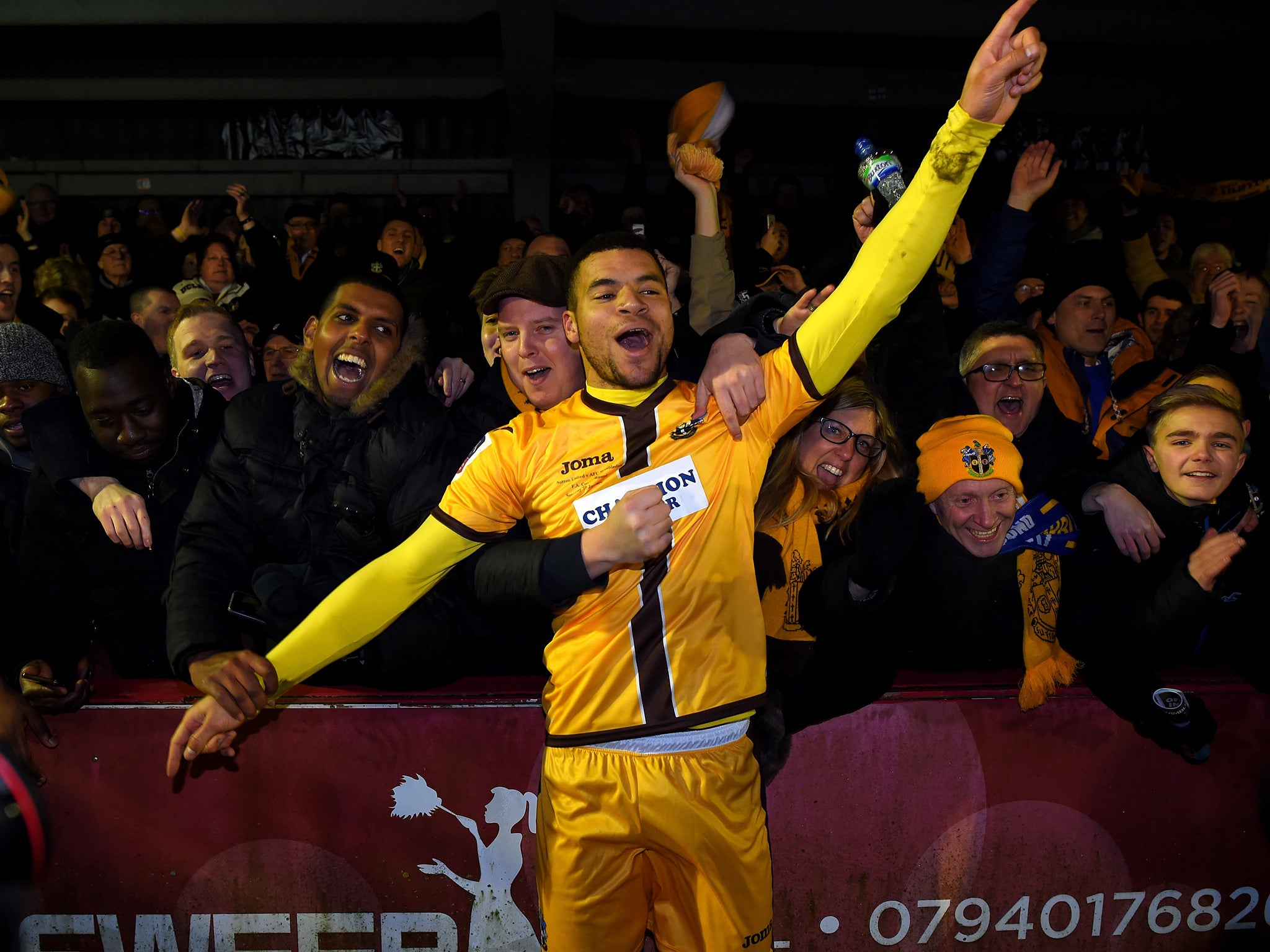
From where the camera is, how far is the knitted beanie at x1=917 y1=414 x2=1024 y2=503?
10.5 feet

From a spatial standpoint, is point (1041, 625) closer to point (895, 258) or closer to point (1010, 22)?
point (895, 258)

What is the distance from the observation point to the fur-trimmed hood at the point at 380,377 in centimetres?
338

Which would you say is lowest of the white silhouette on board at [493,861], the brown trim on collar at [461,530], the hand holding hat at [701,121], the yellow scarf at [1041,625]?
the white silhouette on board at [493,861]

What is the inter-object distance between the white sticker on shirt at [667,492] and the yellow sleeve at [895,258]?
1.36 feet

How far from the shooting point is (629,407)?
8.81 ft

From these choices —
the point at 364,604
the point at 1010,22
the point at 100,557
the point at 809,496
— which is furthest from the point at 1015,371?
the point at 100,557

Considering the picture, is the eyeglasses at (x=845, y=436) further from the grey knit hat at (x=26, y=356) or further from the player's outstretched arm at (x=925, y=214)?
the grey knit hat at (x=26, y=356)

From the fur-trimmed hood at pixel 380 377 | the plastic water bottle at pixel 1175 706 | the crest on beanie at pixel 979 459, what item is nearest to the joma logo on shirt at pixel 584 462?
the fur-trimmed hood at pixel 380 377

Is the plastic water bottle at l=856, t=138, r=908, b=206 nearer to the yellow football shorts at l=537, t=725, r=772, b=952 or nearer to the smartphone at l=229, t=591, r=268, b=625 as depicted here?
the yellow football shorts at l=537, t=725, r=772, b=952

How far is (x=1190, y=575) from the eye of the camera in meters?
2.86

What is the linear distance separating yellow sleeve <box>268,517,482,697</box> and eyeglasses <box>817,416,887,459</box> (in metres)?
1.32

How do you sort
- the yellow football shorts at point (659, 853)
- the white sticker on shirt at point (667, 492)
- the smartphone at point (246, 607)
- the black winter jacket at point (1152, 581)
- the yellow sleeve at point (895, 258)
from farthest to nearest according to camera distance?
the black winter jacket at point (1152, 581) < the smartphone at point (246, 607) < the white sticker on shirt at point (667, 492) < the yellow football shorts at point (659, 853) < the yellow sleeve at point (895, 258)

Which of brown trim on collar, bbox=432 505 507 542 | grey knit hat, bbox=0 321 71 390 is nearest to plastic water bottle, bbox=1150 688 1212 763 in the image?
brown trim on collar, bbox=432 505 507 542

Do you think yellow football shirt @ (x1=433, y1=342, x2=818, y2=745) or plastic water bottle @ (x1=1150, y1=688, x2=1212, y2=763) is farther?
plastic water bottle @ (x1=1150, y1=688, x2=1212, y2=763)
